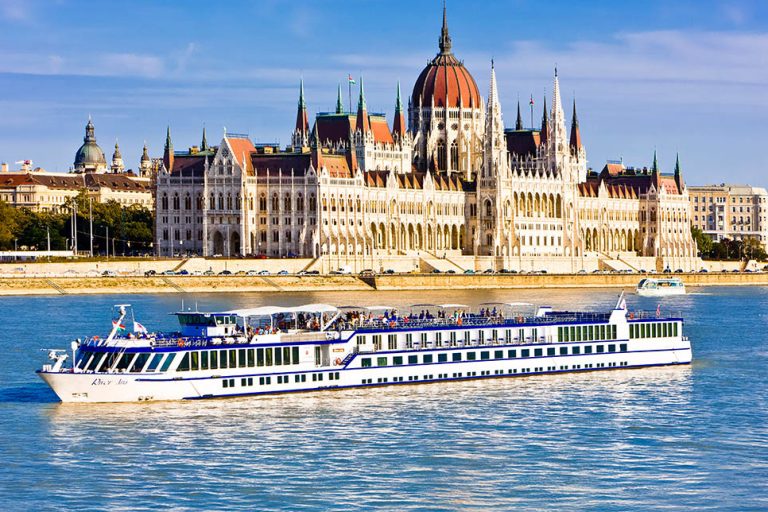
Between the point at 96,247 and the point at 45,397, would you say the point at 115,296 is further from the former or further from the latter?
the point at 45,397

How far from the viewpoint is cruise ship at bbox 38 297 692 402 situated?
197ft

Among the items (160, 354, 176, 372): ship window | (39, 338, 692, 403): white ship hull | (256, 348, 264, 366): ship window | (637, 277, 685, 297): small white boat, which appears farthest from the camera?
(637, 277, 685, 297): small white boat

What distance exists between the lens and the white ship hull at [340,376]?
196 feet

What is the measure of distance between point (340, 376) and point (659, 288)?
10467cm

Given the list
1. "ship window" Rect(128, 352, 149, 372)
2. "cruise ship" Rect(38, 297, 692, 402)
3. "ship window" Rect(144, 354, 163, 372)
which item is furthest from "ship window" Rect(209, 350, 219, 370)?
"ship window" Rect(128, 352, 149, 372)

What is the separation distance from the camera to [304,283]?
160 metres

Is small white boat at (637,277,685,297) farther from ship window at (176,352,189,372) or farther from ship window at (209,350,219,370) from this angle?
ship window at (176,352,189,372)

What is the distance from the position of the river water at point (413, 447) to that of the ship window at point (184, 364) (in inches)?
52.8

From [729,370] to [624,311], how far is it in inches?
240

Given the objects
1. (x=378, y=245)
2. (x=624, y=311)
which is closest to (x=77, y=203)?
(x=378, y=245)

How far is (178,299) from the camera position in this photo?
13750 cm

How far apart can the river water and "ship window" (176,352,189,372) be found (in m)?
1.34

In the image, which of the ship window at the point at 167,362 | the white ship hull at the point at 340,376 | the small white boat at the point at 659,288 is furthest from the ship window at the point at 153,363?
the small white boat at the point at 659,288

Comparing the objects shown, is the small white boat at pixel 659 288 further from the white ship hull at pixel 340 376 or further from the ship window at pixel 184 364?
the ship window at pixel 184 364
